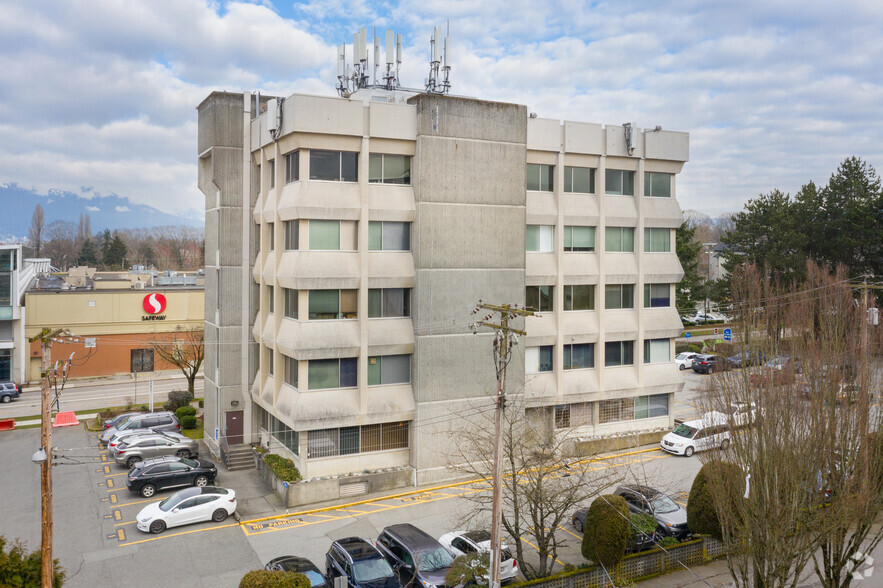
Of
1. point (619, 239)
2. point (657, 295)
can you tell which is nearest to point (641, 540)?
point (657, 295)

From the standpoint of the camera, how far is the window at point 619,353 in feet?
115

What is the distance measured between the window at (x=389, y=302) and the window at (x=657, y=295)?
47.3 feet

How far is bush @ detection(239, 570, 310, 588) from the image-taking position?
16.8m

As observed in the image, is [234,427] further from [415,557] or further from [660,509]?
[660,509]

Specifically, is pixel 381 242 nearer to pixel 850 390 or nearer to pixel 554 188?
pixel 554 188

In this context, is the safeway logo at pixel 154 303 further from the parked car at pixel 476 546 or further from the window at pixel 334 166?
the parked car at pixel 476 546

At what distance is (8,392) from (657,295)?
47.6 m

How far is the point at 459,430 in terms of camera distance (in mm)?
30000

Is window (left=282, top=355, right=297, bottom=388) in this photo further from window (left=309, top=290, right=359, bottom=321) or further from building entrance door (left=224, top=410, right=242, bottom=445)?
building entrance door (left=224, top=410, right=242, bottom=445)

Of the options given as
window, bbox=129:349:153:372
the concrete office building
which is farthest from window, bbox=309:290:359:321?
window, bbox=129:349:153:372

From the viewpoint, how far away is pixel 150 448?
3291 cm

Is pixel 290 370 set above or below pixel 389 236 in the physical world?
below

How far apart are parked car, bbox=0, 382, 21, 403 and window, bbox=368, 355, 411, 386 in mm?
35719

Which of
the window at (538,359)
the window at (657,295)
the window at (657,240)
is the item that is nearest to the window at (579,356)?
the window at (538,359)
